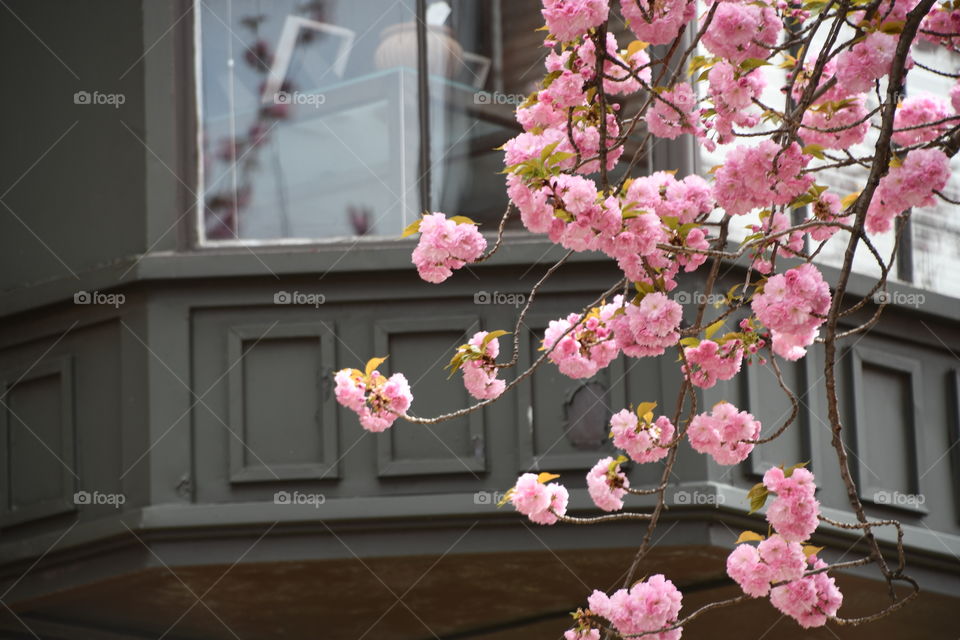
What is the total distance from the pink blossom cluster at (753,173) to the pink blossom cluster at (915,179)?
30 cm

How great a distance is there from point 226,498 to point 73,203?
1831 mm

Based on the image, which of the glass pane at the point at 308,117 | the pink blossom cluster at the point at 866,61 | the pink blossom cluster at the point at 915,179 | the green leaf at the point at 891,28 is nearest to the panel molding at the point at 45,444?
the glass pane at the point at 308,117

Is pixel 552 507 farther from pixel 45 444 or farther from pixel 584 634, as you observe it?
pixel 45 444

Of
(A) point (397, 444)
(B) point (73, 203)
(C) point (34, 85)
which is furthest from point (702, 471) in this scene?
(C) point (34, 85)

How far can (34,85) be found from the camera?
8609 mm

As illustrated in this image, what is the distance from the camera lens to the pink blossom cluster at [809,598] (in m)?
5.88

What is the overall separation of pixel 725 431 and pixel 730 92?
1299 millimetres

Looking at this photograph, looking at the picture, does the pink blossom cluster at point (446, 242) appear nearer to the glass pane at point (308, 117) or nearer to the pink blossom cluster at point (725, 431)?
the pink blossom cluster at point (725, 431)

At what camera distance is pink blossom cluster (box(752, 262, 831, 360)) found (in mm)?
5289

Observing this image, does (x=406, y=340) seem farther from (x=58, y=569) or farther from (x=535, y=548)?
(x=58, y=569)

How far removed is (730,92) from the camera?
5.71m

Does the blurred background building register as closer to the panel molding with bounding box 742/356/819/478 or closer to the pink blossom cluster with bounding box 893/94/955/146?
the panel molding with bounding box 742/356/819/478

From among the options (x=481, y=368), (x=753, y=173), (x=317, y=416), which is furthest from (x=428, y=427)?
(x=753, y=173)

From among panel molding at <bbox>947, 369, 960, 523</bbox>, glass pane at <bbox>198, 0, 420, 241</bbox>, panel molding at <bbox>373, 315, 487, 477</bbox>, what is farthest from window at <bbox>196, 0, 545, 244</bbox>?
panel molding at <bbox>947, 369, 960, 523</bbox>
